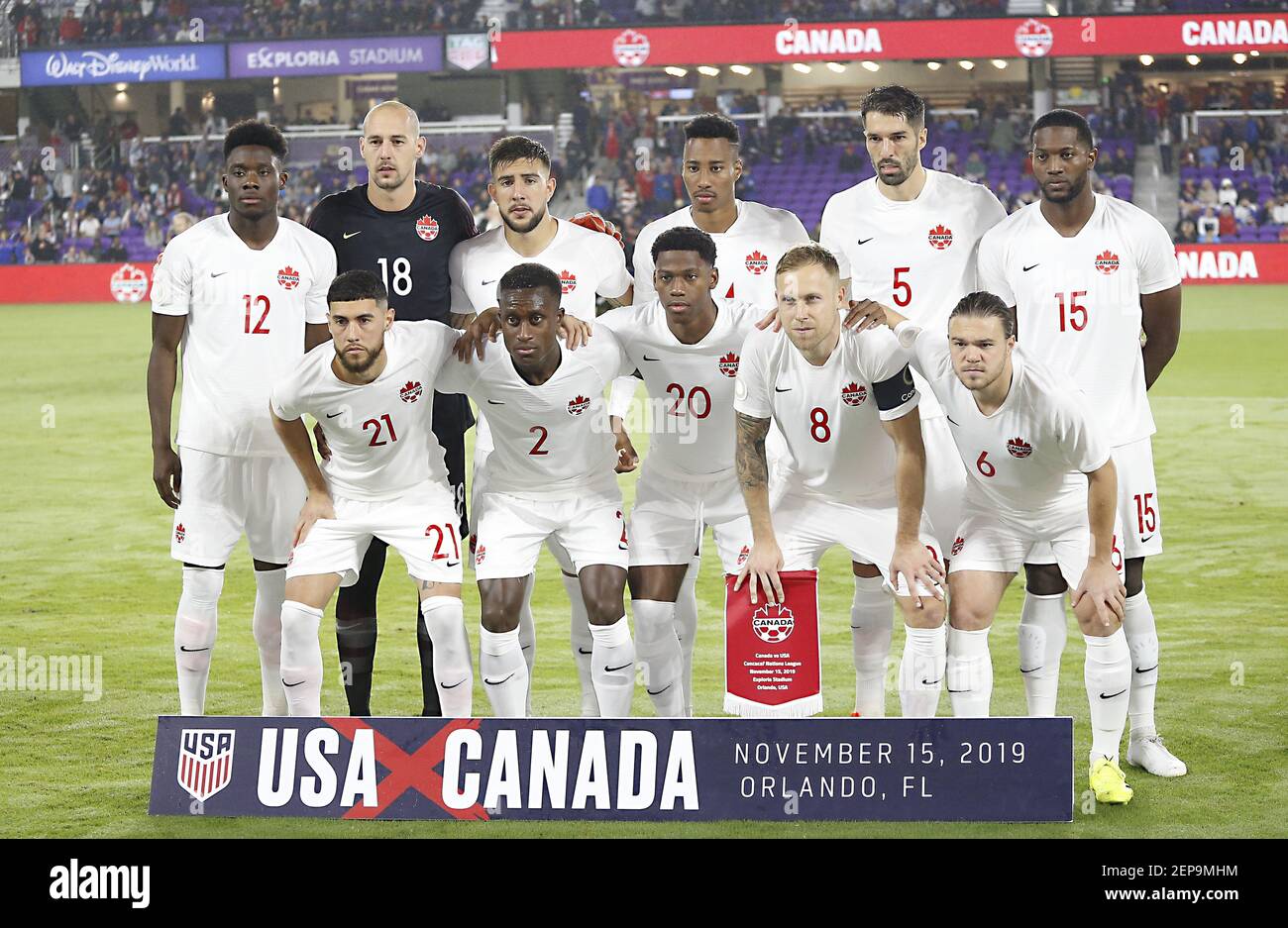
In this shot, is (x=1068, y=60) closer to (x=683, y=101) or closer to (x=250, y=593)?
(x=683, y=101)

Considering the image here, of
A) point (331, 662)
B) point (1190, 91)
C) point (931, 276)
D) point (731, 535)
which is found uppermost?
point (1190, 91)

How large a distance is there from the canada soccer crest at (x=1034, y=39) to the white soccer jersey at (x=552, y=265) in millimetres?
29240

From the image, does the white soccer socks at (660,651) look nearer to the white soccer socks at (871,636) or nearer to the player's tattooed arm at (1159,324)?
the white soccer socks at (871,636)

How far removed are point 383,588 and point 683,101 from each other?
1142 inches

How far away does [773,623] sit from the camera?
509 centimetres

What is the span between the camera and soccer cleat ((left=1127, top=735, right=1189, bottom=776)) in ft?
17.6

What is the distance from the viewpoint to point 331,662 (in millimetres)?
7109

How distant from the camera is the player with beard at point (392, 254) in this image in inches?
226

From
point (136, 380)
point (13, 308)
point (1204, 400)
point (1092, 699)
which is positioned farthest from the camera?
point (13, 308)

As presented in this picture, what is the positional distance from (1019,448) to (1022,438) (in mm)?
40

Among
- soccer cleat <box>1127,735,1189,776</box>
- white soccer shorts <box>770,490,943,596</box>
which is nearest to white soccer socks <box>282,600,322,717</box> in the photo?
white soccer shorts <box>770,490,943,596</box>

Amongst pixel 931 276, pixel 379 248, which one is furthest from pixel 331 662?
pixel 931 276

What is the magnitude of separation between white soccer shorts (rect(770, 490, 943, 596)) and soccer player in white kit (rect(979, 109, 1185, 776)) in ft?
1.61

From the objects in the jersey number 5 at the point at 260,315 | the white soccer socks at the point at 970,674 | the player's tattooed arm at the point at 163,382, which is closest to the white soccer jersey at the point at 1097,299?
the white soccer socks at the point at 970,674
